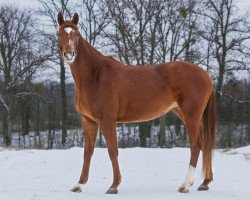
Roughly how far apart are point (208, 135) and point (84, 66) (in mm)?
2150

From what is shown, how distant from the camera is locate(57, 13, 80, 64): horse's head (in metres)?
5.79

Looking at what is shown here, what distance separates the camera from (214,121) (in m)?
6.92

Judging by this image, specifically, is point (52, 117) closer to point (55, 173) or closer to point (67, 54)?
point (55, 173)

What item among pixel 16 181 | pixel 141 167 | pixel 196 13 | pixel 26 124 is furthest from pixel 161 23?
pixel 16 181

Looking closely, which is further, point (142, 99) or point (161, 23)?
point (161, 23)

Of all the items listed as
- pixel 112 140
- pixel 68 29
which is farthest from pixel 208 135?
pixel 68 29

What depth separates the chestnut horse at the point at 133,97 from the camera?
632 centimetres

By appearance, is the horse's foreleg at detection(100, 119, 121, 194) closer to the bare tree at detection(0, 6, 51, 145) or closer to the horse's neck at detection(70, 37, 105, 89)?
the horse's neck at detection(70, 37, 105, 89)

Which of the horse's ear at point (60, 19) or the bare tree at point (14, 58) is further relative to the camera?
the bare tree at point (14, 58)

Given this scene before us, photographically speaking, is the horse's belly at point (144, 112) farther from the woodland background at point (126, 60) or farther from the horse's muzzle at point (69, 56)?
the woodland background at point (126, 60)

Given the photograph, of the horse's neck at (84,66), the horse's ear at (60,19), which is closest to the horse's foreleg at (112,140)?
the horse's neck at (84,66)

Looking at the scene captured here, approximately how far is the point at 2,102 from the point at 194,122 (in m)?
27.9

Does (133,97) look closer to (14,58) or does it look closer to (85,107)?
(85,107)

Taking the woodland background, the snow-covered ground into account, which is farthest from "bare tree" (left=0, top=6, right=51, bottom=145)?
the snow-covered ground
